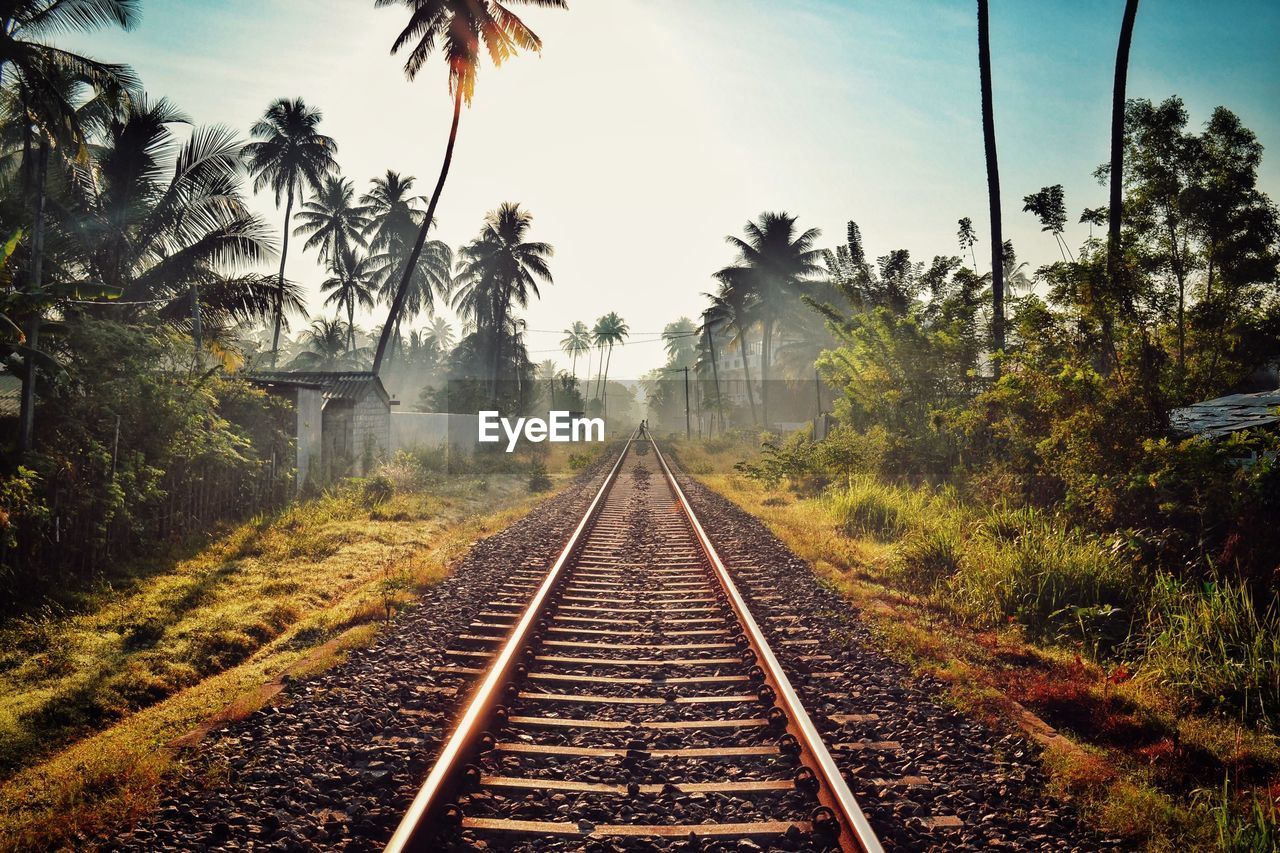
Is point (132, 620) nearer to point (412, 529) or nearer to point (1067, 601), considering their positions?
point (412, 529)

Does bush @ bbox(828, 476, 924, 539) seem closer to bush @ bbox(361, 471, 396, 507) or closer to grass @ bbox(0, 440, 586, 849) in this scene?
grass @ bbox(0, 440, 586, 849)

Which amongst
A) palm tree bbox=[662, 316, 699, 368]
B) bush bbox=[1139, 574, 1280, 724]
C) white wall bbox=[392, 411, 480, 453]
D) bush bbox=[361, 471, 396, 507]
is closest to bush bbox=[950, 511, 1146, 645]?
bush bbox=[1139, 574, 1280, 724]

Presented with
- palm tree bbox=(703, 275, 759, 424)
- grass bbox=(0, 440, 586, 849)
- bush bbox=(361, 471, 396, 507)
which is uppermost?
palm tree bbox=(703, 275, 759, 424)

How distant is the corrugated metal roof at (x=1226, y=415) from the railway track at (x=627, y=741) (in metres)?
4.86

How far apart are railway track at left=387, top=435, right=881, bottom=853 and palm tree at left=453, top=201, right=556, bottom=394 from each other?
33021mm

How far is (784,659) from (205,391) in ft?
30.3

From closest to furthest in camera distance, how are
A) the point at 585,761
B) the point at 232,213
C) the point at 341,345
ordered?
1. the point at 585,761
2. the point at 232,213
3. the point at 341,345

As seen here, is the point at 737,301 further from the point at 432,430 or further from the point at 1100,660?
the point at 1100,660

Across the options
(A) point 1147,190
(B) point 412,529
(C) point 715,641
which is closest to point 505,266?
(B) point 412,529

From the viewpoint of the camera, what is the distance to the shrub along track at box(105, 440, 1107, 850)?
9.01 feet

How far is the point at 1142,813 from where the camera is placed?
2.91 meters

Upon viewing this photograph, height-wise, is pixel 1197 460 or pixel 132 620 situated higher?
pixel 1197 460

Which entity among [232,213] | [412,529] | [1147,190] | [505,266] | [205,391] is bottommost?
[412,529]

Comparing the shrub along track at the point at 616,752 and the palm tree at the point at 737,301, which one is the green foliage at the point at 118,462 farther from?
the palm tree at the point at 737,301
